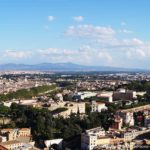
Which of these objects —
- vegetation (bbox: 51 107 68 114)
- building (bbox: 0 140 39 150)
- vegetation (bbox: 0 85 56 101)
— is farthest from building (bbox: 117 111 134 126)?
vegetation (bbox: 0 85 56 101)

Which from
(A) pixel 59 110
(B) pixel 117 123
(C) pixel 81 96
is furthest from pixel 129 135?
(C) pixel 81 96

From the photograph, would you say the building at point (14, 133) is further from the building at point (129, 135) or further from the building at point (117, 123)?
the building at point (129, 135)

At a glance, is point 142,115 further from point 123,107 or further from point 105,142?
point 105,142

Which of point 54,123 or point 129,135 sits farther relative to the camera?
point 54,123

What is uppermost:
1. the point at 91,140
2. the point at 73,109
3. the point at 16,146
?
the point at 73,109

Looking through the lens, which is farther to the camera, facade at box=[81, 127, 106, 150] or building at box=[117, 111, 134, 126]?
building at box=[117, 111, 134, 126]

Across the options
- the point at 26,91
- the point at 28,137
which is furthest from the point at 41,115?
the point at 26,91

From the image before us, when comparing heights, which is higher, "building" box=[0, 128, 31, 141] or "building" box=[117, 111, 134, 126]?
"building" box=[117, 111, 134, 126]

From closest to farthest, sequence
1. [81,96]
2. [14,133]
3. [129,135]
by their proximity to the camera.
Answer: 1. [129,135]
2. [14,133]
3. [81,96]

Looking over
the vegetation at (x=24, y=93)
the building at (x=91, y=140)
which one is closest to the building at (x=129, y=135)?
the building at (x=91, y=140)

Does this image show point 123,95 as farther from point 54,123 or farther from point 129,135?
point 129,135

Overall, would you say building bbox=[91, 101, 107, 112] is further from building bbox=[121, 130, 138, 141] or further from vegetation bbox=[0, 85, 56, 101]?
vegetation bbox=[0, 85, 56, 101]
